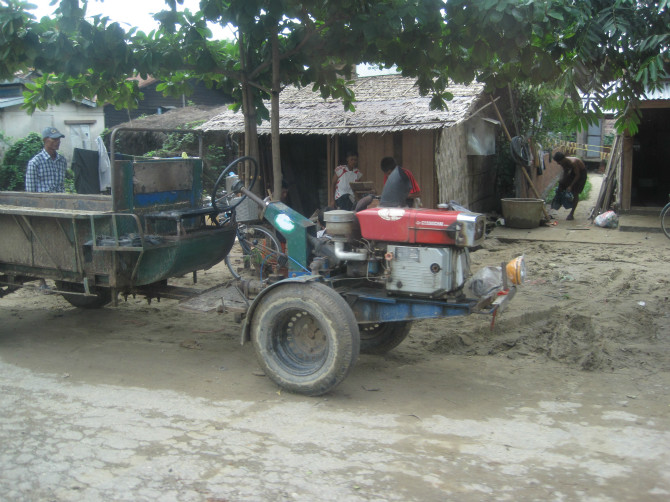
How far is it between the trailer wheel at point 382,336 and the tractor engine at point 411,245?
741mm

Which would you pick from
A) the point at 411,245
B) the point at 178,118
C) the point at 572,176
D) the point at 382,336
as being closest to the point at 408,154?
the point at 572,176

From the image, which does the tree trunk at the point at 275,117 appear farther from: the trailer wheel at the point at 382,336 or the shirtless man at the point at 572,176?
the shirtless man at the point at 572,176

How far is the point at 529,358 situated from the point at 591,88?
2.81 metres

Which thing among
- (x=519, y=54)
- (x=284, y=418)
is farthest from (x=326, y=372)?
(x=519, y=54)

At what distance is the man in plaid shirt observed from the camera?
7.64 m

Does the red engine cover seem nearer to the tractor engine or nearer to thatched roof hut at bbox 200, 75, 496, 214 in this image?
the tractor engine

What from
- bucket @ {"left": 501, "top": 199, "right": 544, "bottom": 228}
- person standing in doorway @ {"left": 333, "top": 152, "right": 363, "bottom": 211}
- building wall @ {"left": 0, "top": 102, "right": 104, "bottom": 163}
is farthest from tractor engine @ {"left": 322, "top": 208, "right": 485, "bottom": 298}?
building wall @ {"left": 0, "top": 102, "right": 104, "bottom": 163}

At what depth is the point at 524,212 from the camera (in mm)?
12953

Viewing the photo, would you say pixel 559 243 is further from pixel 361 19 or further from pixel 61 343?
pixel 61 343

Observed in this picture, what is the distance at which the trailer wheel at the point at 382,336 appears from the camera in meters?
5.72

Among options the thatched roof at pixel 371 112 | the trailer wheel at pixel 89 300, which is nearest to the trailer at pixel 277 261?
the trailer wheel at pixel 89 300

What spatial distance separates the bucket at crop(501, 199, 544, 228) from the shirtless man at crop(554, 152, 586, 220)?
1.45 m

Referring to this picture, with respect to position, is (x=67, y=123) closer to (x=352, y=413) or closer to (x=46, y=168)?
(x=46, y=168)

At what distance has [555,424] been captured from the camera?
4410mm
